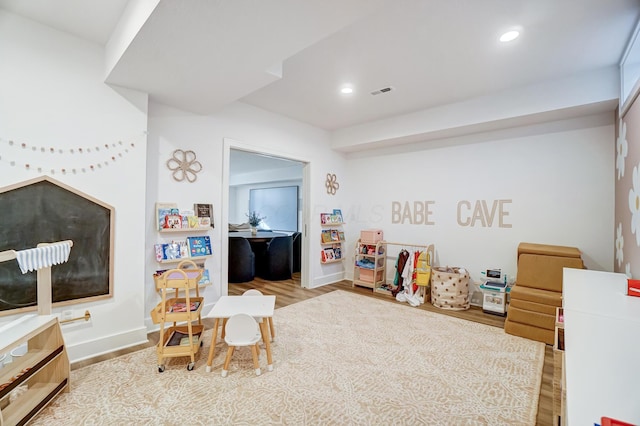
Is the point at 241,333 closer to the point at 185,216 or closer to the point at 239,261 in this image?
the point at 185,216

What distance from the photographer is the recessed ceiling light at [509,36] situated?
2.17 metres

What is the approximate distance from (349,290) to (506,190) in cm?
275

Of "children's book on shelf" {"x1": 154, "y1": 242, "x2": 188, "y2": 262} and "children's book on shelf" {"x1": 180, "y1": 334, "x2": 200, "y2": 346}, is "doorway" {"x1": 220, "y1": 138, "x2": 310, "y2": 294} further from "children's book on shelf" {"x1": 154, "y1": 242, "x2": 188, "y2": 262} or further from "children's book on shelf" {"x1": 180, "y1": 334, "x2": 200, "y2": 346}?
"children's book on shelf" {"x1": 180, "y1": 334, "x2": 200, "y2": 346}

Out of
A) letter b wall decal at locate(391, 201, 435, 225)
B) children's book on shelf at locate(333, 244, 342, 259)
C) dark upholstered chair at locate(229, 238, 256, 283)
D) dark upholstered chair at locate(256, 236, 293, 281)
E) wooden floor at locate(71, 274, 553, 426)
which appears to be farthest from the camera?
dark upholstered chair at locate(256, 236, 293, 281)

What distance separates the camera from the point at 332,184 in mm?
5102

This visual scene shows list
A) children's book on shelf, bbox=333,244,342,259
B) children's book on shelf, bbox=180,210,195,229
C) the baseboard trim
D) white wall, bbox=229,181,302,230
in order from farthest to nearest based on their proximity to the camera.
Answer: white wall, bbox=229,181,302,230 → children's book on shelf, bbox=333,244,342,259 → children's book on shelf, bbox=180,210,195,229 → the baseboard trim

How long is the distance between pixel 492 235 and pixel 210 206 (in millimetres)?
3821

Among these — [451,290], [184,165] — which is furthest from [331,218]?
[184,165]

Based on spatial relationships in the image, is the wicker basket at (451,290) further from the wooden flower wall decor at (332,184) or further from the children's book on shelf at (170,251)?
the children's book on shelf at (170,251)

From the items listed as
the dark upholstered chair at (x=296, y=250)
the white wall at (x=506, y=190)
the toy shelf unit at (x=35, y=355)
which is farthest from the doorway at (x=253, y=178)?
the toy shelf unit at (x=35, y=355)

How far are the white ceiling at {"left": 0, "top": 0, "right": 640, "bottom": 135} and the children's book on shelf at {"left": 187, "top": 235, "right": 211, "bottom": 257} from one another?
151cm

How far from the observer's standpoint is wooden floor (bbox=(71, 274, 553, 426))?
1.92 metres

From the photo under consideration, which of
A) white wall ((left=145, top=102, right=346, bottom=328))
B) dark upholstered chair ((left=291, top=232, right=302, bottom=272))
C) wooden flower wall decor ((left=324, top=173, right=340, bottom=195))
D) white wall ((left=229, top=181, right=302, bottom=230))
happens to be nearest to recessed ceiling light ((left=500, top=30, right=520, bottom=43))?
white wall ((left=145, top=102, right=346, bottom=328))

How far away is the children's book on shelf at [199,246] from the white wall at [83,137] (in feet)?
1.71
